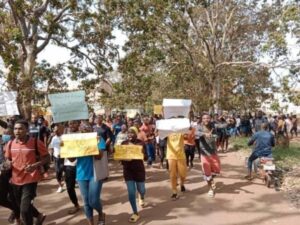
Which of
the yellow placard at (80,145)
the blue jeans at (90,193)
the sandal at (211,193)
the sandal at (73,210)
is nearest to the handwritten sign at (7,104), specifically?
the sandal at (73,210)

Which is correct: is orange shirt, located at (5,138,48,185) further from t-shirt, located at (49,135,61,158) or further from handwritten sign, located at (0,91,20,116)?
handwritten sign, located at (0,91,20,116)

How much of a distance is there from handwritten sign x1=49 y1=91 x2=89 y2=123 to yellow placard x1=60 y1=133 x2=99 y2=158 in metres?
0.41

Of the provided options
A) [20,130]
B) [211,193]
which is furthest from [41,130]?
[20,130]

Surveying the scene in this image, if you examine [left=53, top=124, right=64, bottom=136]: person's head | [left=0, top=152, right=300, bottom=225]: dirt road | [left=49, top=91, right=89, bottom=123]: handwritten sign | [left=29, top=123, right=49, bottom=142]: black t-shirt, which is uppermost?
[left=49, top=91, right=89, bottom=123]: handwritten sign

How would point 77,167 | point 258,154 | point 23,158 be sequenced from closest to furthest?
point 23,158
point 77,167
point 258,154

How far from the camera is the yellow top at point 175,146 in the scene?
949 centimetres

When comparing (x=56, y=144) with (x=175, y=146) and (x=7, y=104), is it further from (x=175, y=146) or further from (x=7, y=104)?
(x=175, y=146)

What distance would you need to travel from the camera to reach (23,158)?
6441 millimetres

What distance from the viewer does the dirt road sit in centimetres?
783

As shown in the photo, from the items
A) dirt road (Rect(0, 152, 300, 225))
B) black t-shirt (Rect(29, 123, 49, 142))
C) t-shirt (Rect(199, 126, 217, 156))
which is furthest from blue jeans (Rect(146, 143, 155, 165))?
t-shirt (Rect(199, 126, 217, 156))

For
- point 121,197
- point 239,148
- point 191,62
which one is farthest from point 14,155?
point 191,62

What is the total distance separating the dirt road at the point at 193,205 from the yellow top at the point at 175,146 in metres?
0.87

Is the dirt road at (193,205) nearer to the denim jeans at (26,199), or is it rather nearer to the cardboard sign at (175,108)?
the denim jeans at (26,199)

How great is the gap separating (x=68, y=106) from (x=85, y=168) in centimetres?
106
